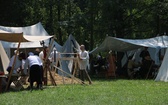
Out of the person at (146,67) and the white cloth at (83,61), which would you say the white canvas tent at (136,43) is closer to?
the person at (146,67)

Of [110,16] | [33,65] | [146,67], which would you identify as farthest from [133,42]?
[33,65]

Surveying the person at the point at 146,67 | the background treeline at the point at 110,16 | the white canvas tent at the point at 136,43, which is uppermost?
the background treeline at the point at 110,16

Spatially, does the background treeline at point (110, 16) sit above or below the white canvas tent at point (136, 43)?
above

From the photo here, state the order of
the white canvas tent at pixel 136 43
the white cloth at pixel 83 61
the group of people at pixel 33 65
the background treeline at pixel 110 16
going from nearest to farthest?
the group of people at pixel 33 65 → the white cloth at pixel 83 61 → the white canvas tent at pixel 136 43 → the background treeline at pixel 110 16

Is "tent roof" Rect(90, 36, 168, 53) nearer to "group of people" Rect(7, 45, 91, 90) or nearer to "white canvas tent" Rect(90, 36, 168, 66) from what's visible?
"white canvas tent" Rect(90, 36, 168, 66)

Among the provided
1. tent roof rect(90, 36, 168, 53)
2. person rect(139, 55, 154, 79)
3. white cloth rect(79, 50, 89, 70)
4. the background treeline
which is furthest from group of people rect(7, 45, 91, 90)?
the background treeline

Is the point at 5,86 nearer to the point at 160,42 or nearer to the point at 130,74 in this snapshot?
the point at 130,74

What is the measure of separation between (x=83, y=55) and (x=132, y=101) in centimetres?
569

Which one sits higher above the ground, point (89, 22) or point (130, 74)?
point (89, 22)

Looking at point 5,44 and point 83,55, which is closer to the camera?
point 83,55

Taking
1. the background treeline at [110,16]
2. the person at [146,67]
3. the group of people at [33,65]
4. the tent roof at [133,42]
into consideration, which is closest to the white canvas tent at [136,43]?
the tent roof at [133,42]

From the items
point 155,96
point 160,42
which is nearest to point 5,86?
point 155,96

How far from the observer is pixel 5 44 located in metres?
16.5

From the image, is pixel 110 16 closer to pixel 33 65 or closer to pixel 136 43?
pixel 136 43
